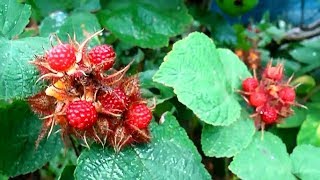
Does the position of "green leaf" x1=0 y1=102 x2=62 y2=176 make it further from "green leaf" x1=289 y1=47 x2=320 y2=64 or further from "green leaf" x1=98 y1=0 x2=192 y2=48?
"green leaf" x1=289 y1=47 x2=320 y2=64

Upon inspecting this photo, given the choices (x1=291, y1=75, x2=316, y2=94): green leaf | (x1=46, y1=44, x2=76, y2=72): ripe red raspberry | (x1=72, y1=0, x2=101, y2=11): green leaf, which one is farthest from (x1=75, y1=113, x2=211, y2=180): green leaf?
(x1=291, y1=75, x2=316, y2=94): green leaf

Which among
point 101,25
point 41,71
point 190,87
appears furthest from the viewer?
point 101,25

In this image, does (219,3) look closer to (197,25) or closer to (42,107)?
(197,25)

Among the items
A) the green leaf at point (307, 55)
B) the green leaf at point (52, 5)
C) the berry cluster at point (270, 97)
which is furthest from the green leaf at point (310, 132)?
the green leaf at point (52, 5)

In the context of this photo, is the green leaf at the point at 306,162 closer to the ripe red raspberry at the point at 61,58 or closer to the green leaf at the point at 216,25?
the ripe red raspberry at the point at 61,58

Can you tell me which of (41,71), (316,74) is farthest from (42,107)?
(316,74)

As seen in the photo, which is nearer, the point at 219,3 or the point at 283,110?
the point at 283,110

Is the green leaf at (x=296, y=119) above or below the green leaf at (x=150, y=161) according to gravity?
below
